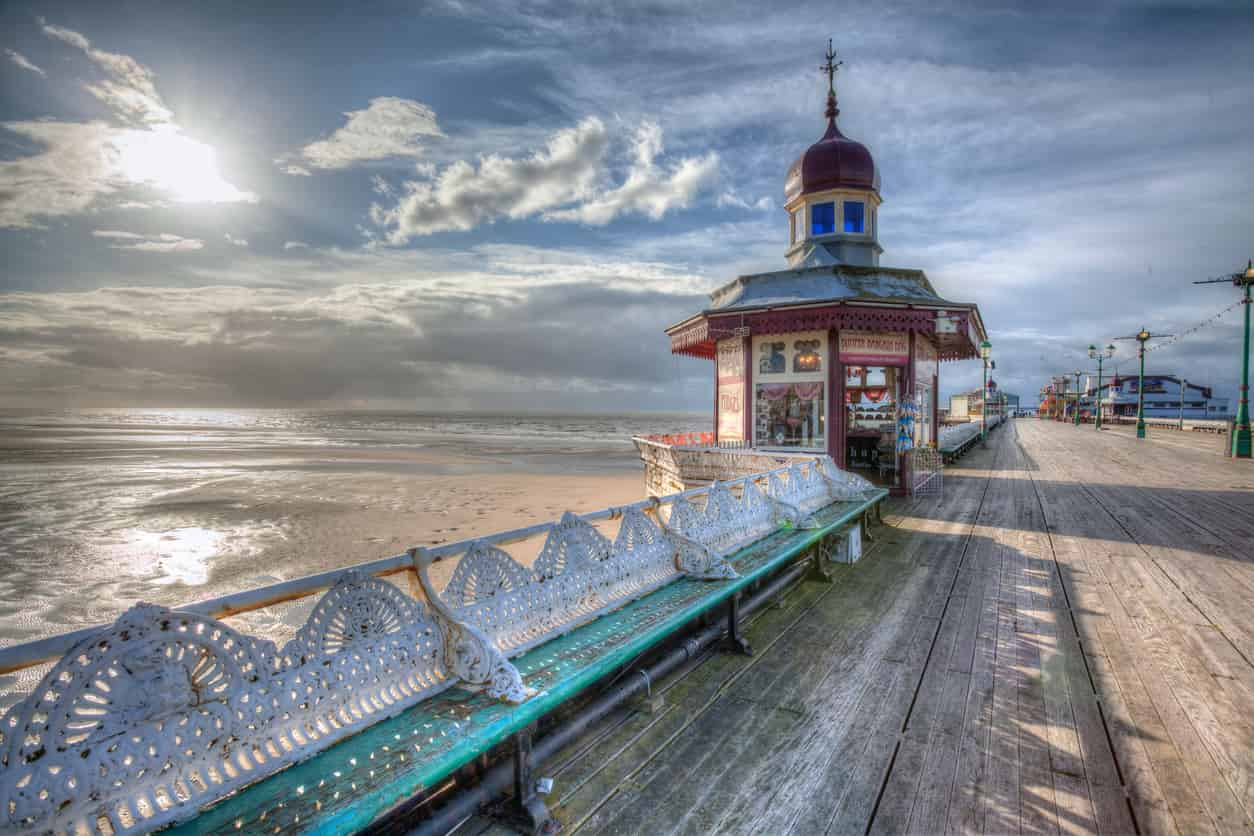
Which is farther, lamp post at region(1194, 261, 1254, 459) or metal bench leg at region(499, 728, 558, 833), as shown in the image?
lamp post at region(1194, 261, 1254, 459)

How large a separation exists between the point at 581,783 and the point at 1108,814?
2.63m

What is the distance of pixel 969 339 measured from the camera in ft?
47.4

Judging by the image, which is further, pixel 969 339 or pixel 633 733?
pixel 969 339

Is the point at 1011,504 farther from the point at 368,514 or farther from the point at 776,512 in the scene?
the point at 368,514

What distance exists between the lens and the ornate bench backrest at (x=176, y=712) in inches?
62.2

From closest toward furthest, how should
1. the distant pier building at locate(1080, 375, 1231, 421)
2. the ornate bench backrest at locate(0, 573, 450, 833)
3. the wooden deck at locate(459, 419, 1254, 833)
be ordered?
the ornate bench backrest at locate(0, 573, 450, 833) < the wooden deck at locate(459, 419, 1254, 833) < the distant pier building at locate(1080, 375, 1231, 421)

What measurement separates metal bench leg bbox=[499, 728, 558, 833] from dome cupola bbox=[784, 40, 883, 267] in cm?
1541

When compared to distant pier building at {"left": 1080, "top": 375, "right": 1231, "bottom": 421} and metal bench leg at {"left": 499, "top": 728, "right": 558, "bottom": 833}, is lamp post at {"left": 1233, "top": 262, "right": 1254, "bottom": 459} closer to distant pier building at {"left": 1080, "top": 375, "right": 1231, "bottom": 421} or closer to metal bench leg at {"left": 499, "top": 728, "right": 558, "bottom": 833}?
metal bench leg at {"left": 499, "top": 728, "right": 558, "bottom": 833}

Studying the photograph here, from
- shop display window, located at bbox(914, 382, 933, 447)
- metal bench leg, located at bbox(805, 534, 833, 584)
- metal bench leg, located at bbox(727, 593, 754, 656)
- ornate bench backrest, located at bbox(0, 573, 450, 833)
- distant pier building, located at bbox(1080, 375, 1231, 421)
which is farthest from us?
distant pier building, located at bbox(1080, 375, 1231, 421)

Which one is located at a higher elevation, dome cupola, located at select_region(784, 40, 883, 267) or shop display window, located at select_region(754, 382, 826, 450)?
dome cupola, located at select_region(784, 40, 883, 267)

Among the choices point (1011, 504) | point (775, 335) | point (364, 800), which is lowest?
point (1011, 504)

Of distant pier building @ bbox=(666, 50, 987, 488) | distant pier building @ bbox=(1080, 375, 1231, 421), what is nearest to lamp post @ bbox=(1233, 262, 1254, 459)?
distant pier building @ bbox=(666, 50, 987, 488)

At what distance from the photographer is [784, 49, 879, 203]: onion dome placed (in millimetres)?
16219

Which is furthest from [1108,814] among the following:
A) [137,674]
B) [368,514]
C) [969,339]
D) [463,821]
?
[368,514]
